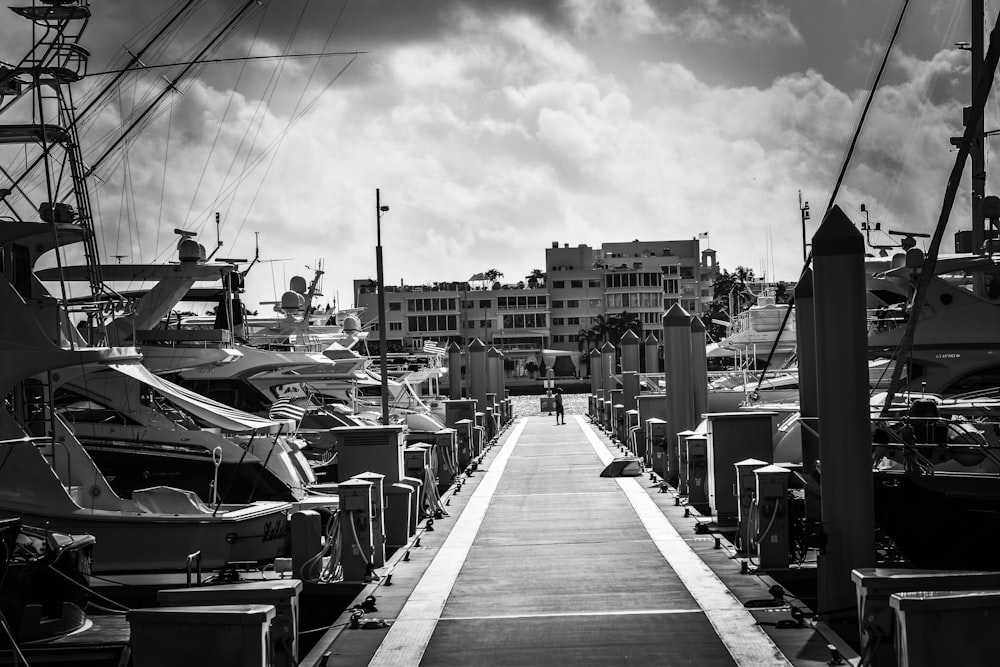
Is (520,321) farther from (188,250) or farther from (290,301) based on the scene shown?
(188,250)

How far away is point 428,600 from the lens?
12773 millimetres

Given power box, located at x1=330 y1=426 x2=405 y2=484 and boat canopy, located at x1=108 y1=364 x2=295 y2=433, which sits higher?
boat canopy, located at x1=108 y1=364 x2=295 y2=433

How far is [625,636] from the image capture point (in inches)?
425

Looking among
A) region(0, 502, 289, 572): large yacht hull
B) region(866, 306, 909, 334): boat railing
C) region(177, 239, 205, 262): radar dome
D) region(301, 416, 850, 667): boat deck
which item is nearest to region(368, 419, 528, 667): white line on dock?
region(301, 416, 850, 667): boat deck

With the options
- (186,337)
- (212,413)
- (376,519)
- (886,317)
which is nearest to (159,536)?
(212,413)

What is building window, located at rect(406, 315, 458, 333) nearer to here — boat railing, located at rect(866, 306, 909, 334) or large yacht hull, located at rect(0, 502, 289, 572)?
boat railing, located at rect(866, 306, 909, 334)

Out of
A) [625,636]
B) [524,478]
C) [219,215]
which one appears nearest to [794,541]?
[625,636]

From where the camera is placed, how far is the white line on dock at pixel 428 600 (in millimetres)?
10422

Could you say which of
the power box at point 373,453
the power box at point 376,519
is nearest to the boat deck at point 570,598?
the power box at point 376,519

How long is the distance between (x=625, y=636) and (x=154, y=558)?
27.5ft

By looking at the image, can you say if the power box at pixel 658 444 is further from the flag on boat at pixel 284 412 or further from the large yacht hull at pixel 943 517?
the large yacht hull at pixel 943 517

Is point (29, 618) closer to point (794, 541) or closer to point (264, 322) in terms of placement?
point (794, 541)

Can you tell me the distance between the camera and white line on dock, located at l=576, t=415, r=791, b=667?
997 cm

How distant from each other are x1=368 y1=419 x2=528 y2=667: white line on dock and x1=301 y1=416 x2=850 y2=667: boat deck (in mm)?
17
